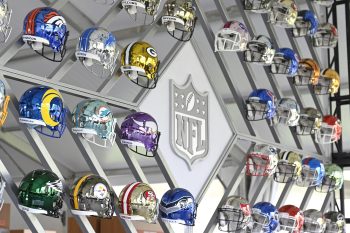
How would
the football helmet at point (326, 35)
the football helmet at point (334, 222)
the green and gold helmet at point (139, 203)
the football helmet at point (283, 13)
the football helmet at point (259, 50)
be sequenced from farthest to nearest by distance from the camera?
the football helmet at point (326, 35) → the football helmet at point (334, 222) → the football helmet at point (283, 13) → the football helmet at point (259, 50) → the green and gold helmet at point (139, 203)

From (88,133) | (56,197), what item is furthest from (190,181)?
(56,197)

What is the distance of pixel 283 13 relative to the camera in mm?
6883

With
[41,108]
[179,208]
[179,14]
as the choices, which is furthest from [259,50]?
[41,108]

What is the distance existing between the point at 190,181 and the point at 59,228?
453cm

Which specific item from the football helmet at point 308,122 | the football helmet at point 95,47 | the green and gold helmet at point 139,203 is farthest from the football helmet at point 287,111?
the football helmet at point 95,47

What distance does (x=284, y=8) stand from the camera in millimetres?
6871

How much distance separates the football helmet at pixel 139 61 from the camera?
16.4 ft

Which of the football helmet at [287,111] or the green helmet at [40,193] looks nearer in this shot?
the green helmet at [40,193]

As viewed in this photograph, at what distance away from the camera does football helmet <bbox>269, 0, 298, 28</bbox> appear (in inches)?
270

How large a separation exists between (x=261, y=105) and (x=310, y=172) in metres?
1.02

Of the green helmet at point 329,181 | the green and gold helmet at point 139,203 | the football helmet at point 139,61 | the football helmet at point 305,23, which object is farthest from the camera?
the green helmet at point 329,181

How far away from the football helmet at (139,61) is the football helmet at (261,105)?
1719 millimetres

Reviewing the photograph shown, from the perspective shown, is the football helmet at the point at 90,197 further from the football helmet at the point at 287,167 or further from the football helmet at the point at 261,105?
the football helmet at the point at 287,167

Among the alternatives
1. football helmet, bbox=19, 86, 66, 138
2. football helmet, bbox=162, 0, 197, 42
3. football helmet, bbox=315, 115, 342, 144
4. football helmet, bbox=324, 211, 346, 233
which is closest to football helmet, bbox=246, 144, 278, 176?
football helmet, bbox=315, 115, 342, 144
